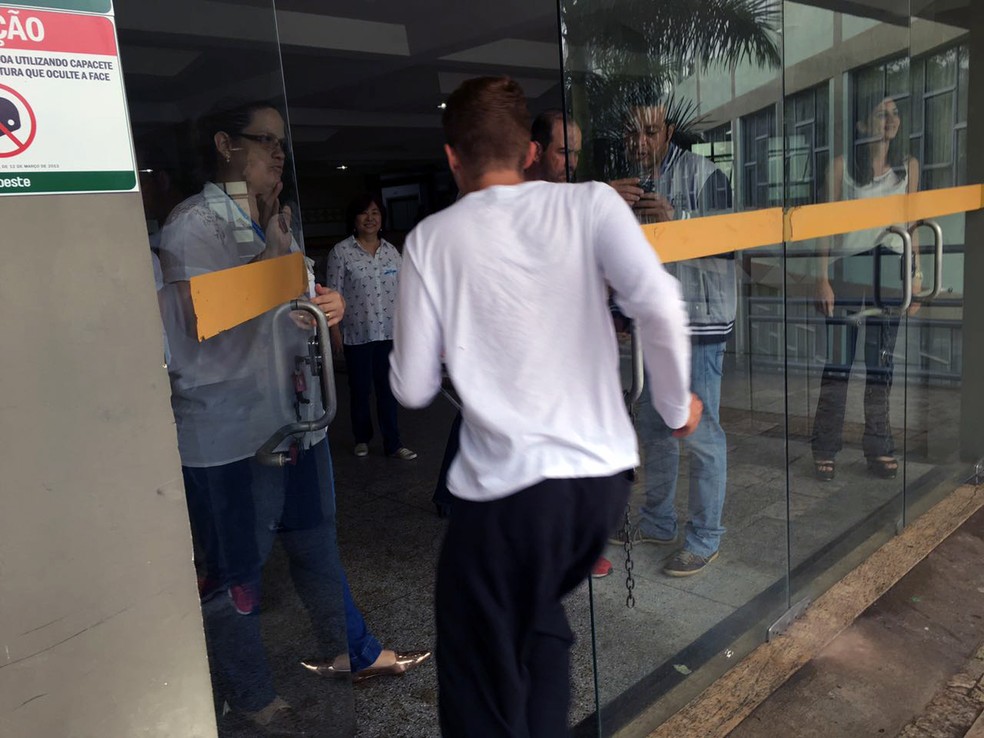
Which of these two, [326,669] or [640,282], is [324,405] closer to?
[326,669]

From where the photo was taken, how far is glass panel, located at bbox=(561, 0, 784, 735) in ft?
7.98

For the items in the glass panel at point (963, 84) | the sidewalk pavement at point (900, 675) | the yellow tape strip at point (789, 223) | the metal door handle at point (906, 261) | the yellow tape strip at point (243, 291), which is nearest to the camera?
the yellow tape strip at point (243, 291)

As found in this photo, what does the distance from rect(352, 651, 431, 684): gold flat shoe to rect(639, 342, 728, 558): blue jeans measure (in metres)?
0.97

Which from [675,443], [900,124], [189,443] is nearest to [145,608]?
[189,443]

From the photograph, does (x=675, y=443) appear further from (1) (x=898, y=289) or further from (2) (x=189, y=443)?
(1) (x=898, y=289)

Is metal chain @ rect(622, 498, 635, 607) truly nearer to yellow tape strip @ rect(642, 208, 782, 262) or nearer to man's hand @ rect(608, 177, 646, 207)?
yellow tape strip @ rect(642, 208, 782, 262)

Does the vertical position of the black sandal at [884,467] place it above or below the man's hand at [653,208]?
below

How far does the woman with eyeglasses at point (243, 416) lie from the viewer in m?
1.86

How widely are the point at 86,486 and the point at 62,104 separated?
0.64 metres

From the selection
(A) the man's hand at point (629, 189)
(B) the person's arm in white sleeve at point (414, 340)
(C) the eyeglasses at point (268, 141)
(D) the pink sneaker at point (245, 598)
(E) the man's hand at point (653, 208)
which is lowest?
(D) the pink sneaker at point (245, 598)

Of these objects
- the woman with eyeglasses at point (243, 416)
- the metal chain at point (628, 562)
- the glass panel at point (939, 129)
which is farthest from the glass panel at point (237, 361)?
the glass panel at point (939, 129)

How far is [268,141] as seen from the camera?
2.05m

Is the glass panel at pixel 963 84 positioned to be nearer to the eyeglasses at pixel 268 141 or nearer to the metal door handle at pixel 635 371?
the metal door handle at pixel 635 371

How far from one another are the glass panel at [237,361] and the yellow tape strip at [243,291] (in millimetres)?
20
